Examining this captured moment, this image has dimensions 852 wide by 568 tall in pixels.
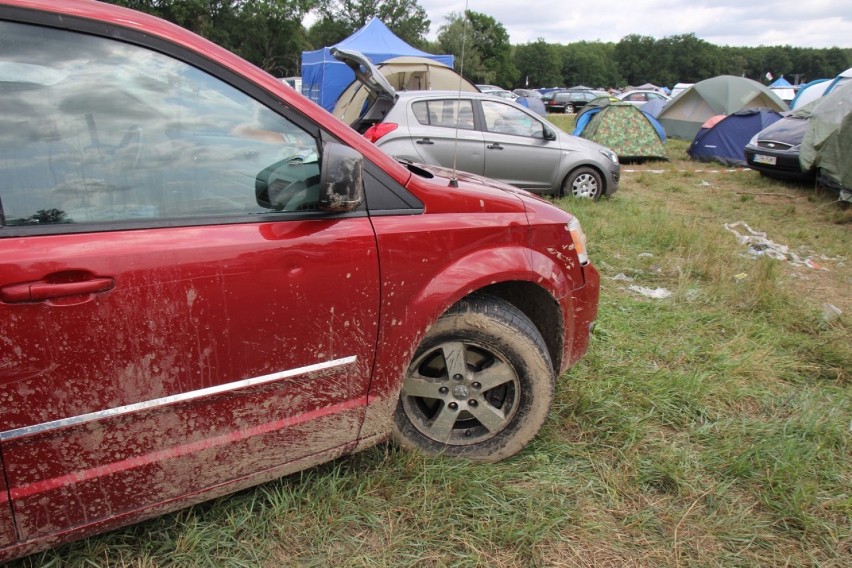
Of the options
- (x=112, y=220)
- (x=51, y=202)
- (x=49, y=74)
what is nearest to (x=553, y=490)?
(x=112, y=220)

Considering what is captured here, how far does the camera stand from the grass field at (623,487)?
2010 millimetres

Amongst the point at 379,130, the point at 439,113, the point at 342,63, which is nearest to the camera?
the point at 379,130

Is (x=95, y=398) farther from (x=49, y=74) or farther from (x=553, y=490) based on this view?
(x=553, y=490)

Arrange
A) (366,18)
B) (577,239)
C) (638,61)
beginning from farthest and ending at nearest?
(638,61)
(366,18)
(577,239)

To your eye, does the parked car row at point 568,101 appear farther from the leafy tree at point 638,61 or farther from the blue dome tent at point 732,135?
the leafy tree at point 638,61

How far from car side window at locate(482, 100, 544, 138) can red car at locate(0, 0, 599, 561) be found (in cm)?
556

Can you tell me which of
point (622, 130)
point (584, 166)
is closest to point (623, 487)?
point (584, 166)

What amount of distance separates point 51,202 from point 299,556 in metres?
1.37

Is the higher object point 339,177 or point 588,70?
point 588,70

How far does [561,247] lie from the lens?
8.09ft

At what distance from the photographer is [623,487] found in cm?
237

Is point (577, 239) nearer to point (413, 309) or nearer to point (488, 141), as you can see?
point (413, 309)

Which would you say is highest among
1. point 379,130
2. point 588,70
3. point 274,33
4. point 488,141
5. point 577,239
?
point 588,70

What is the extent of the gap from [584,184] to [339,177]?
700cm
